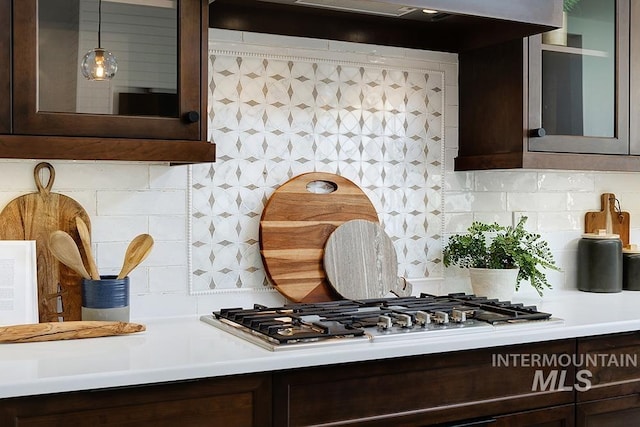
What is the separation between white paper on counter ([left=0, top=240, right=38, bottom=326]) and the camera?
7.20ft

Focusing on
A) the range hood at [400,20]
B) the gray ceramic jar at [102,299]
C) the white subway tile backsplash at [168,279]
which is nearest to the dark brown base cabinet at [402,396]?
the gray ceramic jar at [102,299]

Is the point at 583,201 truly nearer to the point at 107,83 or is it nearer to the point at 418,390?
the point at 418,390

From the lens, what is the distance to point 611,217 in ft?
11.1

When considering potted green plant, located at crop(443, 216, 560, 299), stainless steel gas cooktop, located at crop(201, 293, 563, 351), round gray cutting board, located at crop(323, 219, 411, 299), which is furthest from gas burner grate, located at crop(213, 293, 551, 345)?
potted green plant, located at crop(443, 216, 560, 299)

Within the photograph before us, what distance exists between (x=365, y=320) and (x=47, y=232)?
3.17 feet

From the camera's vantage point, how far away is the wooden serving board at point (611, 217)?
→ 10.9 feet

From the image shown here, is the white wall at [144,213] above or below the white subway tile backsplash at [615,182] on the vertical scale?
below

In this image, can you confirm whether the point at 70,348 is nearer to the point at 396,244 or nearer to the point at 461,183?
the point at 396,244

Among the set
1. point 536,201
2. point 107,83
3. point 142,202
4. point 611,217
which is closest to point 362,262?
point 142,202

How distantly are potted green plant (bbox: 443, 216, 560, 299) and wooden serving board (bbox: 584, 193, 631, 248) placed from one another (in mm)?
380

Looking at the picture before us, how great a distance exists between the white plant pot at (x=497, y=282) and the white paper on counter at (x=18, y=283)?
1.51 metres

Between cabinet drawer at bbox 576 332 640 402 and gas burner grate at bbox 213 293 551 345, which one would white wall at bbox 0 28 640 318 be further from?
cabinet drawer at bbox 576 332 640 402

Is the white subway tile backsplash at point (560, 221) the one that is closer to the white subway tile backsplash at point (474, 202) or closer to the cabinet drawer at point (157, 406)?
the white subway tile backsplash at point (474, 202)

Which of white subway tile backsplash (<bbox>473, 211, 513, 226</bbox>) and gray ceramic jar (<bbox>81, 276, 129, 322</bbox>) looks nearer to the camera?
gray ceramic jar (<bbox>81, 276, 129, 322</bbox>)
